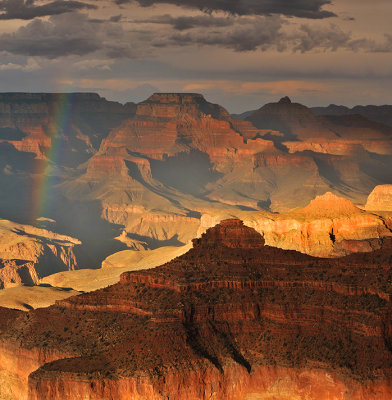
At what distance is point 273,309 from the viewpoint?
8700 cm

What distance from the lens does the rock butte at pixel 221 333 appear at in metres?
79.9

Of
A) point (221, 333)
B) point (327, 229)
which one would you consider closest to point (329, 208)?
point (327, 229)

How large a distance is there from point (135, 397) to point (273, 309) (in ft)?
45.3

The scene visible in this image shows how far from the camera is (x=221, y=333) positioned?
8562cm

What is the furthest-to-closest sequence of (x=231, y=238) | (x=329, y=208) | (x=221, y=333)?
(x=329, y=208) < (x=231, y=238) < (x=221, y=333)

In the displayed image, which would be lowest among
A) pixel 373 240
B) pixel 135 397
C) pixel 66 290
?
pixel 66 290

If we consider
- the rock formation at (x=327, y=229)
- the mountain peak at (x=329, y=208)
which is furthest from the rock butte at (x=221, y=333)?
the mountain peak at (x=329, y=208)

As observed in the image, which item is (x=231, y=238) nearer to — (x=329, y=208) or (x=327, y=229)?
(x=327, y=229)

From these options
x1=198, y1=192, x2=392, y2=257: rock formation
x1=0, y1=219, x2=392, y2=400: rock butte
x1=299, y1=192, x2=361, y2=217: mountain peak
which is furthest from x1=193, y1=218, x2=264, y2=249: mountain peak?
x1=299, y1=192, x2=361, y2=217: mountain peak

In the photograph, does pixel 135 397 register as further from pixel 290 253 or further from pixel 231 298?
pixel 290 253

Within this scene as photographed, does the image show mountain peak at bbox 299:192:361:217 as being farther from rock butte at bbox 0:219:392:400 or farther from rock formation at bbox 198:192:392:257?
rock butte at bbox 0:219:392:400

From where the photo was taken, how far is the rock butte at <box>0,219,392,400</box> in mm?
79875

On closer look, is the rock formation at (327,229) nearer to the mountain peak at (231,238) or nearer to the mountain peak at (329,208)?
the mountain peak at (329,208)

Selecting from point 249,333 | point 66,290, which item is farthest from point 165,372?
point 66,290
